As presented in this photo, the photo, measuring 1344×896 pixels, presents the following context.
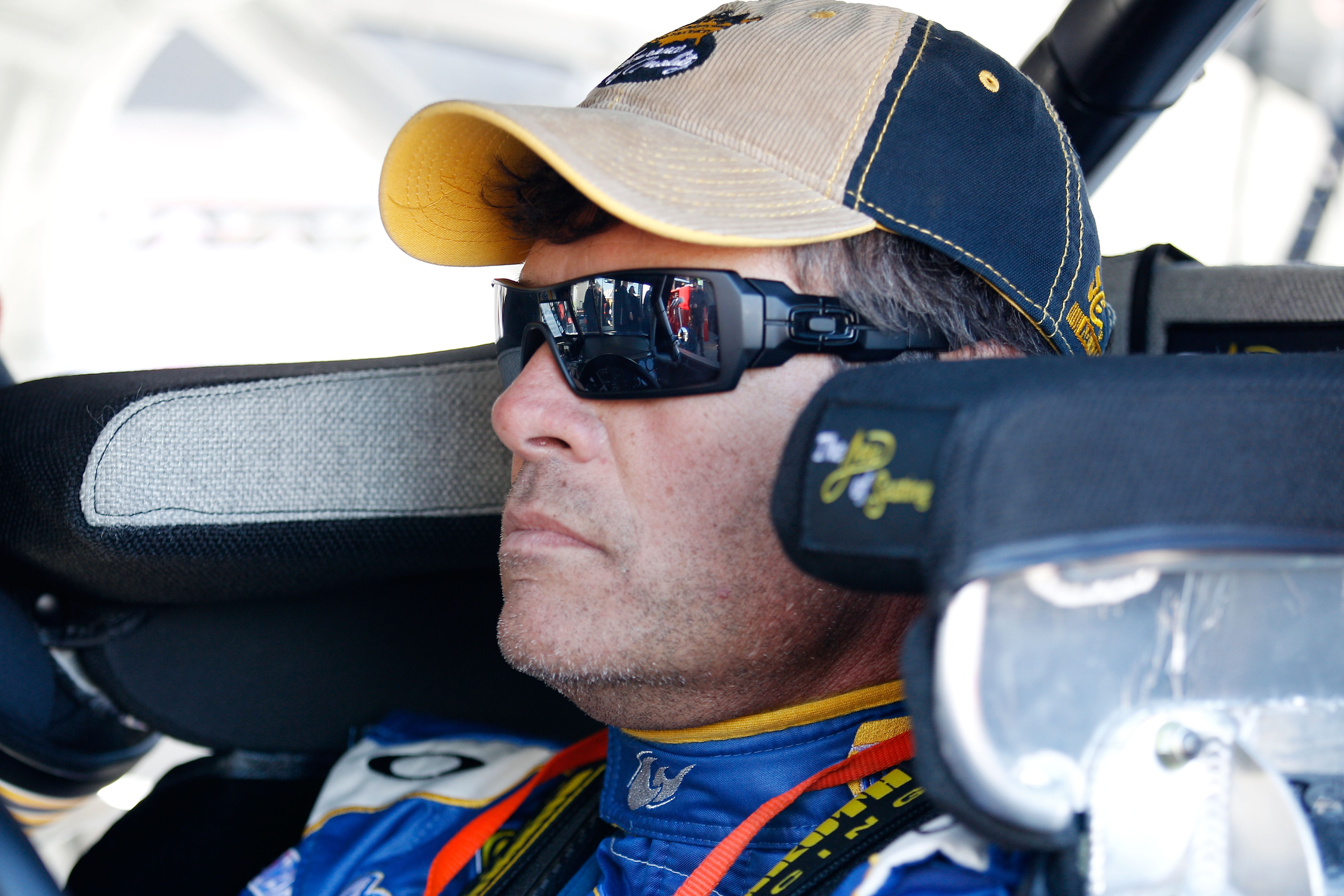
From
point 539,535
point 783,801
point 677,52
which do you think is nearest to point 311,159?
point 677,52

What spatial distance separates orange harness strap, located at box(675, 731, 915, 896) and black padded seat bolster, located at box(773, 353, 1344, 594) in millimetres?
439

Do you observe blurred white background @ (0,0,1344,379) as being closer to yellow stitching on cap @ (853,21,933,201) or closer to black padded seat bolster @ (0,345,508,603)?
black padded seat bolster @ (0,345,508,603)

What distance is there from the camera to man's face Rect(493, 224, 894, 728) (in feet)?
3.04

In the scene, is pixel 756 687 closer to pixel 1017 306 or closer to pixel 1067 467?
pixel 1017 306

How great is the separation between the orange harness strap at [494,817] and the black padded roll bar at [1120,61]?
100 cm

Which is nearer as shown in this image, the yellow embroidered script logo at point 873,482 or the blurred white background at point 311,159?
the yellow embroidered script logo at point 873,482

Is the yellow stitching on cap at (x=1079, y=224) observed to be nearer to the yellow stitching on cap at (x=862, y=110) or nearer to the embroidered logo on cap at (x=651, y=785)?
the yellow stitching on cap at (x=862, y=110)

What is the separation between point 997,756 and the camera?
1.60 feet

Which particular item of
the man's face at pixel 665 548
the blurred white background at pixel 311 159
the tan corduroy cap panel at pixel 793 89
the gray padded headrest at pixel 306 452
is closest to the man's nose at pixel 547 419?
the man's face at pixel 665 548

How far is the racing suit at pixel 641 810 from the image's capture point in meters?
0.72

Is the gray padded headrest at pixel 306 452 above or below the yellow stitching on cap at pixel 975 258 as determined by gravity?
below

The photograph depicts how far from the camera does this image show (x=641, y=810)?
106 cm

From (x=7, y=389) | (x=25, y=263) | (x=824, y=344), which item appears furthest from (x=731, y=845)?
(x=25, y=263)

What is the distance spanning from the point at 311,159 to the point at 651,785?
230 inches
